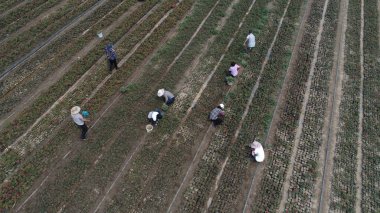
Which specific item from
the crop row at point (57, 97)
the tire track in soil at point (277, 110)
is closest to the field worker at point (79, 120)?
the crop row at point (57, 97)

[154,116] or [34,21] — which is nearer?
[154,116]

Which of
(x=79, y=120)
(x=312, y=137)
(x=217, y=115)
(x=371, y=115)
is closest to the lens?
(x=79, y=120)

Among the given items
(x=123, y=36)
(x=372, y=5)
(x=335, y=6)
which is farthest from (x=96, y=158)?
(x=372, y=5)

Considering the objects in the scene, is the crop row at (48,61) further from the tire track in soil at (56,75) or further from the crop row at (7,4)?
the crop row at (7,4)

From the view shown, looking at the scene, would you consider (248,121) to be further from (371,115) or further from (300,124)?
(371,115)

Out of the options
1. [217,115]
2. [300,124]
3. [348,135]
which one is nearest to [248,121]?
[217,115]

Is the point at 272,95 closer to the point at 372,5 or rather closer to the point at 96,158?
the point at 96,158

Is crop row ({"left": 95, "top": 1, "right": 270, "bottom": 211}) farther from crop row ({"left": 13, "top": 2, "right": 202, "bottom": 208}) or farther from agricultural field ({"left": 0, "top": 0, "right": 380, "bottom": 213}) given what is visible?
crop row ({"left": 13, "top": 2, "right": 202, "bottom": 208})
